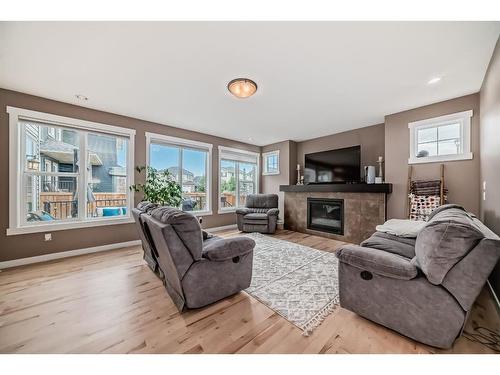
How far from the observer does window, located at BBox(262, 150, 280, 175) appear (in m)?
5.86

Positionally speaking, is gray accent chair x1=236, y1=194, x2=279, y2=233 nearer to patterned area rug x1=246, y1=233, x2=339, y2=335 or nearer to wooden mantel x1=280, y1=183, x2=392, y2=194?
wooden mantel x1=280, y1=183, x2=392, y2=194

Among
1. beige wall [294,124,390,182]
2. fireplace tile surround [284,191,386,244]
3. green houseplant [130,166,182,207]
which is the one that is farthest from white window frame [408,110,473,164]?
green houseplant [130,166,182,207]

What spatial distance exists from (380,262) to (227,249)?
4.15ft

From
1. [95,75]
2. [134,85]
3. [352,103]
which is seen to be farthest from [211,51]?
[352,103]

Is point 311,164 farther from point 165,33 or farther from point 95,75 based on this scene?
point 95,75

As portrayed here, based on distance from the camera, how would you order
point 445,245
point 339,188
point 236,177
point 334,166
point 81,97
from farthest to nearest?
point 236,177 < point 334,166 < point 339,188 < point 81,97 < point 445,245

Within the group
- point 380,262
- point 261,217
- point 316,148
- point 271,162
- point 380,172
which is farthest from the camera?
point 271,162

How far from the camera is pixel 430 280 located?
1.30m

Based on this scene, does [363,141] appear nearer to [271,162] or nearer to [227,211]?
[271,162]

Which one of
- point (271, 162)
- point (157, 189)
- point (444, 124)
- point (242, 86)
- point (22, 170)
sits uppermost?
point (242, 86)

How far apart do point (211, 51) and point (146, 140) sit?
2.76 meters

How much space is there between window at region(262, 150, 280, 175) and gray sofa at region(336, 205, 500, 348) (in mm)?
A: 4384

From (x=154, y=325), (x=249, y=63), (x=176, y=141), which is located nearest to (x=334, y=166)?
(x=249, y=63)

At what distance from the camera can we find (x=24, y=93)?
9.59 feet
